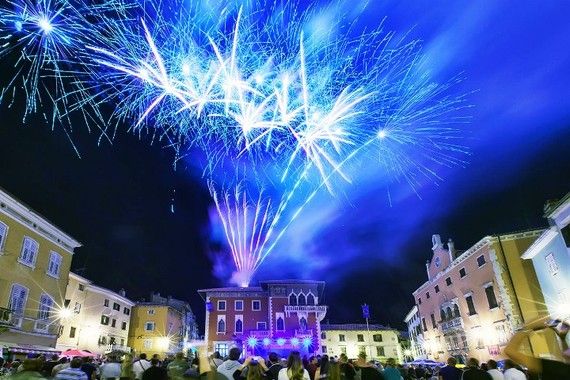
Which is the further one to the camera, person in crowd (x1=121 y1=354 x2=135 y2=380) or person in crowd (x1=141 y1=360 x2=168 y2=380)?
person in crowd (x1=121 y1=354 x2=135 y2=380)

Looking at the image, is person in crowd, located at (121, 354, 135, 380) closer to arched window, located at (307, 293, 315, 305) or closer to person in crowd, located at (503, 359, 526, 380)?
person in crowd, located at (503, 359, 526, 380)

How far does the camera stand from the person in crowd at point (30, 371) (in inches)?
204

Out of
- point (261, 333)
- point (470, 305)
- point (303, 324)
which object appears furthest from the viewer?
point (303, 324)

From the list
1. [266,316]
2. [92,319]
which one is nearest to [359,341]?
[266,316]

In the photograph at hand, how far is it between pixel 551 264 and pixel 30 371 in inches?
1010

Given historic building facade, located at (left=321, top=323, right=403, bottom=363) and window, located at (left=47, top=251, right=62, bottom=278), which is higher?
window, located at (left=47, top=251, right=62, bottom=278)

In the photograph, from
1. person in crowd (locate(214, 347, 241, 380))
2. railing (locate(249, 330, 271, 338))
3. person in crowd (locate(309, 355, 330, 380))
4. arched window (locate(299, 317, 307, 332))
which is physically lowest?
person in crowd (locate(309, 355, 330, 380))

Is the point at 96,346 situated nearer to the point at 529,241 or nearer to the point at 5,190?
the point at 5,190

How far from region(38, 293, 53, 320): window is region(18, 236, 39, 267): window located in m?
2.49

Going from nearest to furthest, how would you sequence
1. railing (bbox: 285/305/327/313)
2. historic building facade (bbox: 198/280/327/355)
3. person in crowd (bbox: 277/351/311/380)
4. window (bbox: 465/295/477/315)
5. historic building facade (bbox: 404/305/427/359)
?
1. person in crowd (bbox: 277/351/311/380)
2. window (bbox: 465/295/477/315)
3. historic building facade (bbox: 198/280/327/355)
4. railing (bbox: 285/305/327/313)
5. historic building facade (bbox: 404/305/427/359)

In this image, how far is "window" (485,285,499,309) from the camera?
94.2ft

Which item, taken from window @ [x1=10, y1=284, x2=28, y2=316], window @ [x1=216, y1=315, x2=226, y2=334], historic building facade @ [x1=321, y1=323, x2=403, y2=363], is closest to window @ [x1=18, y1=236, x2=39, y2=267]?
window @ [x1=10, y1=284, x2=28, y2=316]

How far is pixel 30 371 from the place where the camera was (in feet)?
17.2

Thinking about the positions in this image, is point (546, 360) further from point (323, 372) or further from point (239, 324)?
point (239, 324)
